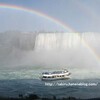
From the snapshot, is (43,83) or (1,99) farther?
(43,83)

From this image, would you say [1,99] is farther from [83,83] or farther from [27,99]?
[83,83]

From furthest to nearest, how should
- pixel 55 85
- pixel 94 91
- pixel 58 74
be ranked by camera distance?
pixel 58 74 → pixel 55 85 → pixel 94 91

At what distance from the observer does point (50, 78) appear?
1638 inches

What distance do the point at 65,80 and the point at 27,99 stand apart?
24719mm

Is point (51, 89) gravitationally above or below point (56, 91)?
above

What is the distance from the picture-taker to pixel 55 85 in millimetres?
39125

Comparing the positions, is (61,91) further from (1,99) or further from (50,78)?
(1,99)

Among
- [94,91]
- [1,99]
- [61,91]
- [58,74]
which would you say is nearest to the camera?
[1,99]

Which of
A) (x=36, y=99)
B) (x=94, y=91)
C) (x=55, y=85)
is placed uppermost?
(x=55, y=85)

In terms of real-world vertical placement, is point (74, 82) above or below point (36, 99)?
above

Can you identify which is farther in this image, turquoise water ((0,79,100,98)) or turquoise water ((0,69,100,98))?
turquoise water ((0,69,100,98))

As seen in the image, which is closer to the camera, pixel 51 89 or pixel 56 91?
pixel 56 91

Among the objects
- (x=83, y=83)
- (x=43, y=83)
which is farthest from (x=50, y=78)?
(x=83, y=83)

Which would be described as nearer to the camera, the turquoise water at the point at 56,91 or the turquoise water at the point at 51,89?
the turquoise water at the point at 56,91
